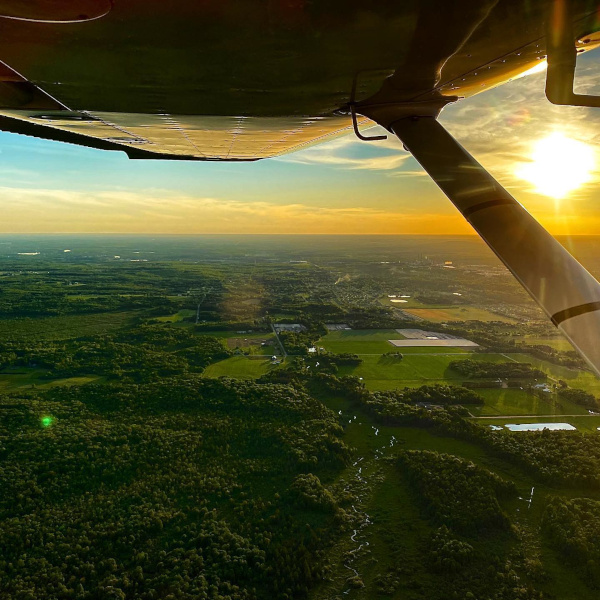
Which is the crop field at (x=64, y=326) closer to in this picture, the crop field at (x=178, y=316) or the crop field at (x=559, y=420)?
the crop field at (x=178, y=316)

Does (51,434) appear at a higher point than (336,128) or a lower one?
lower

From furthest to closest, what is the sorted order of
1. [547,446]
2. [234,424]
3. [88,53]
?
1. [234,424]
2. [547,446]
3. [88,53]

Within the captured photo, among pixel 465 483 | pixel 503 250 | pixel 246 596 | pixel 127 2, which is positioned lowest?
pixel 246 596

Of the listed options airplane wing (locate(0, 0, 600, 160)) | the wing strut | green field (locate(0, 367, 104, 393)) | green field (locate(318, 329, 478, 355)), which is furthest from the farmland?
airplane wing (locate(0, 0, 600, 160))

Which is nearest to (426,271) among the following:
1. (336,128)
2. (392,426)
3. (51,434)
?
(392,426)

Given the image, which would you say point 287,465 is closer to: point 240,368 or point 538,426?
point 240,368

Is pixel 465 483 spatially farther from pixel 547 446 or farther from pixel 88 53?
pixel 88 53

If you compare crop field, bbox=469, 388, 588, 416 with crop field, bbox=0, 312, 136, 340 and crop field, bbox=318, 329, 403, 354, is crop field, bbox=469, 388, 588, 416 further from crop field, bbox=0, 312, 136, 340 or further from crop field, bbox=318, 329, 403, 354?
crop field, bbox=0, 312, 136, 340

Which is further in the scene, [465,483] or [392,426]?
[392,426]

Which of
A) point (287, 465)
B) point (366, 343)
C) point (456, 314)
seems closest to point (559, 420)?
point (287, 465)
